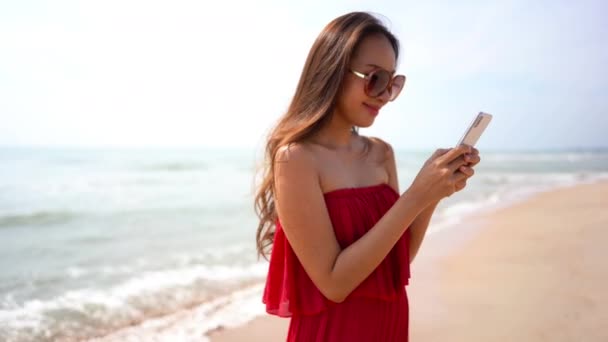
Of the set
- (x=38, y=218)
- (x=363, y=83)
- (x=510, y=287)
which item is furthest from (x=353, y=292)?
(x=38, y=218)

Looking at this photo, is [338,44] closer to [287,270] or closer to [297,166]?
[297,166]

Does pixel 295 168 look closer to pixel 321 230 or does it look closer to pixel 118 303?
pixel 321 230

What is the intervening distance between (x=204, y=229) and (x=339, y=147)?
9.29m

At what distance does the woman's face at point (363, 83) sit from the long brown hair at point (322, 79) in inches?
0.9

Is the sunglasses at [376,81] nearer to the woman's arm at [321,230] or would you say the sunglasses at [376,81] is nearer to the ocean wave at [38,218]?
the woman's arm at [321,230]

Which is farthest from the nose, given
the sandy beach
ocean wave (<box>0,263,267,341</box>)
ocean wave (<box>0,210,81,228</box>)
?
ocean wave (<box>0,210,81,228</box>)

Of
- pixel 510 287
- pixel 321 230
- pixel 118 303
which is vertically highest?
pixel 321 230

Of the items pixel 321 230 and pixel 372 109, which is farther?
pixel 372 109

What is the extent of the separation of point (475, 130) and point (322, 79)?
51 centimetres

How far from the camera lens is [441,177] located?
1.49m

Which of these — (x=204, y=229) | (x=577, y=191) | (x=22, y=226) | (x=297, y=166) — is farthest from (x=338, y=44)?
(x=577, y=191)

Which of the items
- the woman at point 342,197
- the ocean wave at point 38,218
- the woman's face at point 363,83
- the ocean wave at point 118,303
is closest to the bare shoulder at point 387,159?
the woman at point 342,197

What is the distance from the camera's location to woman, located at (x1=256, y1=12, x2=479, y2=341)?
5.02 ft

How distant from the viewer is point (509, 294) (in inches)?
199
